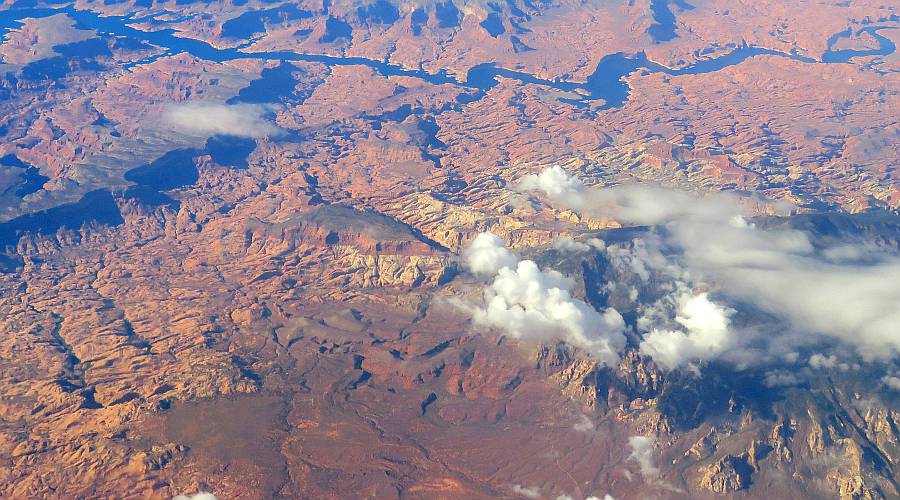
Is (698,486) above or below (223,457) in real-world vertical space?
below

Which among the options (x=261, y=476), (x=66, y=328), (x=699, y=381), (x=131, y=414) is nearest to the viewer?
(x=261, y=476)

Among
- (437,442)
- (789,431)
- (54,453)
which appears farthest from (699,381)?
(54,453)

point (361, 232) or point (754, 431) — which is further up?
point (754, 431)

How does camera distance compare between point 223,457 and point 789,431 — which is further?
point 789,431

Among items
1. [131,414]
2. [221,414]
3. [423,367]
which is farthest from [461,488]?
[131,414]

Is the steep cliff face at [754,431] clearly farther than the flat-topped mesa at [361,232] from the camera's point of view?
No

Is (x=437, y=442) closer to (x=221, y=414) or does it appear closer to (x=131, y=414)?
(x=221, y=414)

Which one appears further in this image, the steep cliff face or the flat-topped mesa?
the flat-topped mesa

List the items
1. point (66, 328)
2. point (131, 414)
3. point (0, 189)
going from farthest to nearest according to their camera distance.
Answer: point (0, 189) → point (66, 328) → point (131, 414)

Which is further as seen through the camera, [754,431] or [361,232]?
[361,232]
